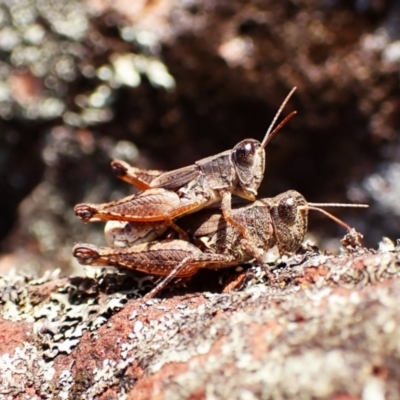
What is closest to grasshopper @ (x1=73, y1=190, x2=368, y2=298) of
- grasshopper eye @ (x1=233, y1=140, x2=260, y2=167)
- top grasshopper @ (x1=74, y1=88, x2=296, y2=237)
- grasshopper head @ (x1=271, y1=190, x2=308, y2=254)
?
grasshopper head @ (x1=271, y1=190, x2=308, y2=254)

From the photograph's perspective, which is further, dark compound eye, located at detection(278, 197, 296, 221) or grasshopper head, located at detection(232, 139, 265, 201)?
grasshopper head, located at detection(232, 139, 265, 201)

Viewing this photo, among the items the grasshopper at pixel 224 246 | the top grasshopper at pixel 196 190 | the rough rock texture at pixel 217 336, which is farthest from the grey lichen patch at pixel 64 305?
the top grasshopper at pixel 196 190

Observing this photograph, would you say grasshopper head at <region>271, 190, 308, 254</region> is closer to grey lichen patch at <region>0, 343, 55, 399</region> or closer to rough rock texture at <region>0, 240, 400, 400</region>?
rough rock texture at <region>0, 240, 400, 400</region>

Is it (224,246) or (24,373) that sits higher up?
(224,246)

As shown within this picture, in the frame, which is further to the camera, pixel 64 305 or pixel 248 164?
pixel 248 164

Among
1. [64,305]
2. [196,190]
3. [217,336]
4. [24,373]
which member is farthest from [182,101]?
[217,336]

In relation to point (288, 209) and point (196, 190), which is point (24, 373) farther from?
point (288, 209)
